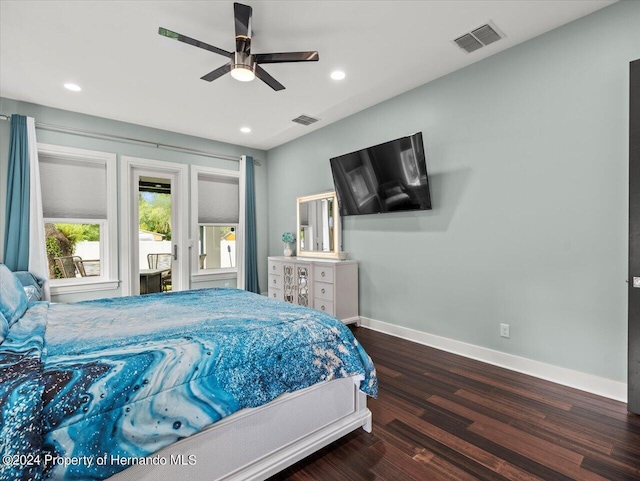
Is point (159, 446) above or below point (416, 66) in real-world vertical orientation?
below

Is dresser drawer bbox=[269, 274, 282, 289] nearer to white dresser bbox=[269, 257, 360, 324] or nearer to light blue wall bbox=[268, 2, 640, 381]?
white dresser bbox=[269, 257, 360, 324]

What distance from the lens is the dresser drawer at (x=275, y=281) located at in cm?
482

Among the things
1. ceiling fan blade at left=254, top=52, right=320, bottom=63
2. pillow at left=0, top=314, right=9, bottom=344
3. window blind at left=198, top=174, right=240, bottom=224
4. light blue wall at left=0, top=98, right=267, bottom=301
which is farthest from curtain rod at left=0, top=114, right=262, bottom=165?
pillow at left=0, top=314, right=9, bottom=344

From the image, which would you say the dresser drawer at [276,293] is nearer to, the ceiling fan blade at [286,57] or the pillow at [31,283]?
the pillow at [31,283]

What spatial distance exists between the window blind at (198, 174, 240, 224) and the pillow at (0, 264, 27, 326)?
3063mm

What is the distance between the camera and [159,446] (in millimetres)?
1236

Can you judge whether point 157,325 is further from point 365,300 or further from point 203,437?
point 365,300

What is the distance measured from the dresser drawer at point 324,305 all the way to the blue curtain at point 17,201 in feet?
10.8

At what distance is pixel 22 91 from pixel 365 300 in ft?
14.8

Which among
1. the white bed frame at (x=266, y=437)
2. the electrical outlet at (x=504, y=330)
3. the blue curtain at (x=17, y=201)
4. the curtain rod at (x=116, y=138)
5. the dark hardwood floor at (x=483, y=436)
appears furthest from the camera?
the curtain rod at (x=116, y=138)

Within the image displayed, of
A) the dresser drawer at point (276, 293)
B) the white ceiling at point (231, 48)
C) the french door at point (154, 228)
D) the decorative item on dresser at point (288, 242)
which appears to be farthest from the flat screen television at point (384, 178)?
the french door at point (154, 228)

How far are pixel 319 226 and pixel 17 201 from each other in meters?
3.52

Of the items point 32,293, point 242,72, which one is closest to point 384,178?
point 242,72

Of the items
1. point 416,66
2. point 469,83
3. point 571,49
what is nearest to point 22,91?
point 416,66
